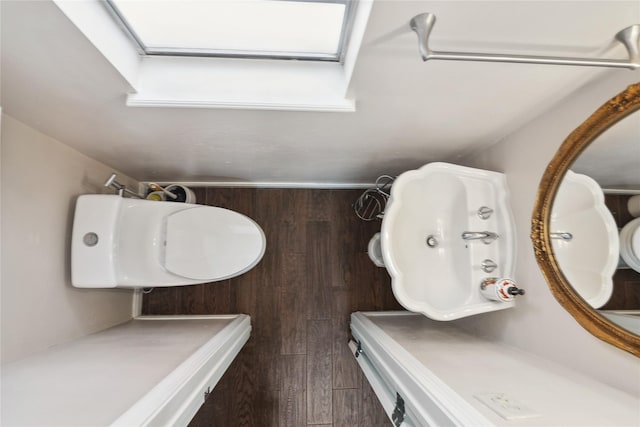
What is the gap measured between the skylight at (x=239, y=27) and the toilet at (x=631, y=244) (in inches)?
39.0

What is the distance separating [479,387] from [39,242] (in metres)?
1.78

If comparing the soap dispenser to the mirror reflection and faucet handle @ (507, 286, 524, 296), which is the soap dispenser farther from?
the mirror reflection

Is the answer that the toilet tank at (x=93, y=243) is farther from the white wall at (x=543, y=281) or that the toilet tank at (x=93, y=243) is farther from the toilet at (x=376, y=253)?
the white wall at (x=543, y=281)

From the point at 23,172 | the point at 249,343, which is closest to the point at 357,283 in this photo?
the point at 249,343

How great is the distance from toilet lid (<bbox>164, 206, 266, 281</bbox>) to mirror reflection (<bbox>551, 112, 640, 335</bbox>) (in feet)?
4.70

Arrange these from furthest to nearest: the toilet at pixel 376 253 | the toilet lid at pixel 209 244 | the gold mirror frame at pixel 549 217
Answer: the toilet at pixel 376 253, the toilet lid at pixel 209 244, the gold mirror frame at pixel 549 217

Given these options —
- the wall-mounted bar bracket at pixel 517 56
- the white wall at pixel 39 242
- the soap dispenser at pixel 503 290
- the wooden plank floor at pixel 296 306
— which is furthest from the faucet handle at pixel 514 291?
the white wall at pixel 39 242

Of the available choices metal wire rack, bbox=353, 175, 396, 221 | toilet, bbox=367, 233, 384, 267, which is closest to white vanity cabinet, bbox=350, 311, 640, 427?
toilet, bbox=367, 233, 384, 267

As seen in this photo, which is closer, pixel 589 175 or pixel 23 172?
pixel 589 175

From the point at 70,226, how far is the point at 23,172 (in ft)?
1.33

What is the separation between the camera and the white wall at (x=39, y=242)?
1214mm

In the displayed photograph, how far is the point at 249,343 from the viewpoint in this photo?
86.6 inches

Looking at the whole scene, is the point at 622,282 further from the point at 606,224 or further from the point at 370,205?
the point at 370,205

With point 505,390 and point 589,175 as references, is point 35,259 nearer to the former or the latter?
point 505,390
